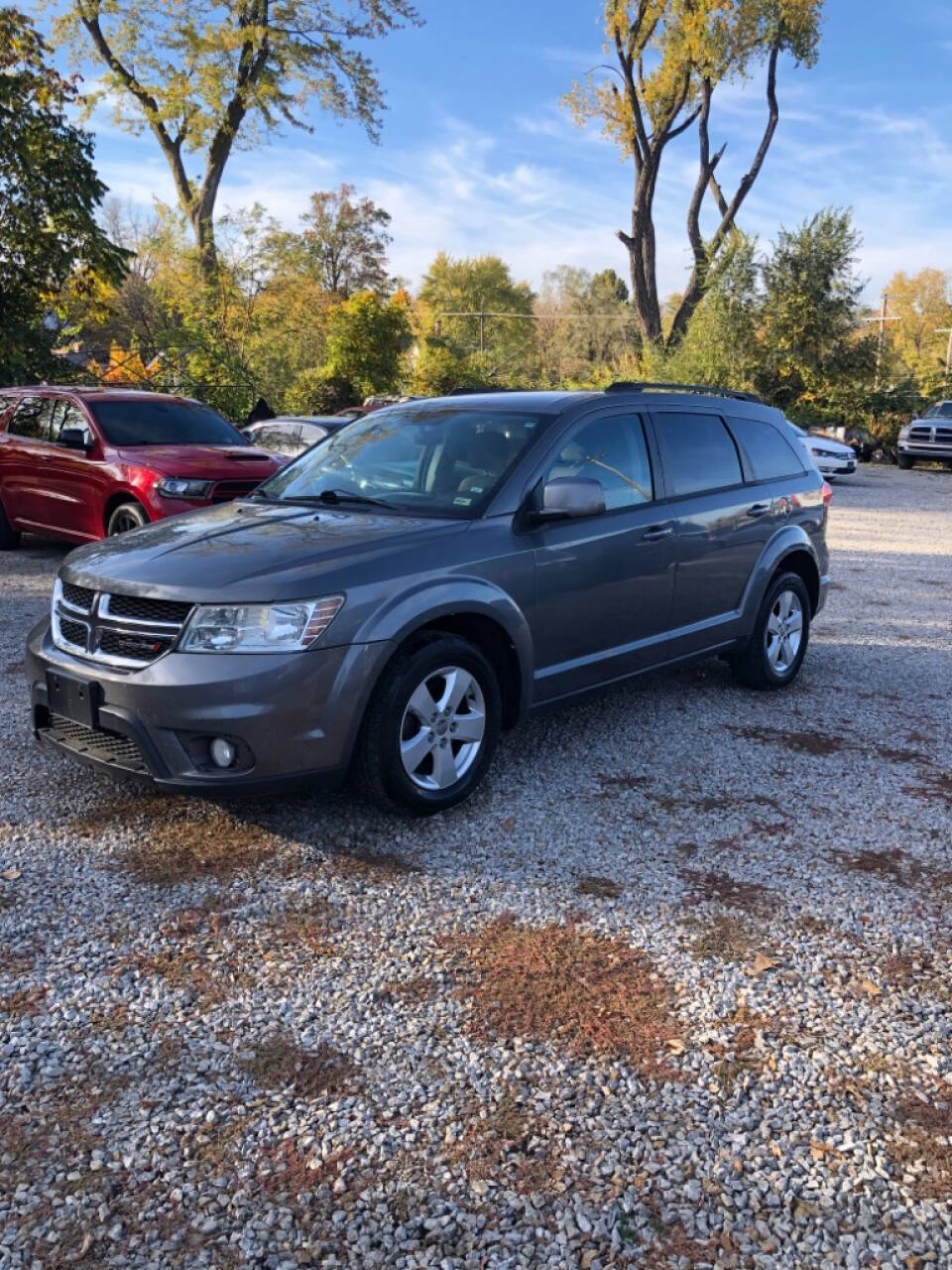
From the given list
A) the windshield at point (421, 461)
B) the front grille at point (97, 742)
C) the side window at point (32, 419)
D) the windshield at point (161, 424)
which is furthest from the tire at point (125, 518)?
the front grille at point (97, 742)

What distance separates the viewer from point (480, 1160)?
2303 millimetres

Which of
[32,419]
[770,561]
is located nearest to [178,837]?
[770,561]

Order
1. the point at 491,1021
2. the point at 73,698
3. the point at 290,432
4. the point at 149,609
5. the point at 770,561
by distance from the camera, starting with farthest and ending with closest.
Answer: the point at 290,432 < the point at 770,561 < the point at 73,698 < the point at 149,609 < the point at 491,1021

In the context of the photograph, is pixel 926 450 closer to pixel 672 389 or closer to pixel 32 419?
pixel 32 419

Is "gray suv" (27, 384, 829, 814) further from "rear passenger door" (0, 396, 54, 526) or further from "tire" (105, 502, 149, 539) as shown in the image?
"rear passenger door" (0, 396, 54, 526)

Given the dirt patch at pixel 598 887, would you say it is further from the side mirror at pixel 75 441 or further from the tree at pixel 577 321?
A: the tree at pixel 577 321

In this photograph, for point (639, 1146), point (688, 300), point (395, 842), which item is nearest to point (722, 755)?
point (395, 842)

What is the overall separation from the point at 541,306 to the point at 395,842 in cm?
7596

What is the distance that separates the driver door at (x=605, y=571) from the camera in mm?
4523

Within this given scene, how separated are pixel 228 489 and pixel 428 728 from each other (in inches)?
207

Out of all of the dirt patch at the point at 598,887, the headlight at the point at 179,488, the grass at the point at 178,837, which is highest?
the headlight at the point at 179,488

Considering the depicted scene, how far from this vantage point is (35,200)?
15781mm

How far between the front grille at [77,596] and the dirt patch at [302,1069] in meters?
2.00

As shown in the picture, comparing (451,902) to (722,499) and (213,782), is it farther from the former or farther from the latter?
(722,499)
